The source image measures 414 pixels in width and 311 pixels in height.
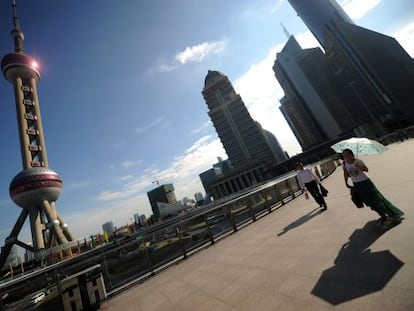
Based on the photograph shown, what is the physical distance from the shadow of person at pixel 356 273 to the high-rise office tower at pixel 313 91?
11127 centimetres

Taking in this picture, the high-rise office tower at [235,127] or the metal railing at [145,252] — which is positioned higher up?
the high-rise office tower at [235,127]

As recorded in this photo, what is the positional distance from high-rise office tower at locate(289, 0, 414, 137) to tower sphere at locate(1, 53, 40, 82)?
10093 centimetres

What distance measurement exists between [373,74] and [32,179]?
11175 centimetres

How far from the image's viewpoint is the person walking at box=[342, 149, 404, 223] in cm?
374

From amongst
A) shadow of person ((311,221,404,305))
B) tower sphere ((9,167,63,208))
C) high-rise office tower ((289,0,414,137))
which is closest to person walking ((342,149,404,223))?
shadow of person ((311,221,404,305))

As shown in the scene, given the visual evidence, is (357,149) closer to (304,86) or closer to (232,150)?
(232,150)

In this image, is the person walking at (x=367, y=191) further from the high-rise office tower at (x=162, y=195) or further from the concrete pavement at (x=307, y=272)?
the high-rise office tower at (x=162, y=195)

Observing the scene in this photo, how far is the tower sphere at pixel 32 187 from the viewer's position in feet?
143

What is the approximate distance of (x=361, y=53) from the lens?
8062cm

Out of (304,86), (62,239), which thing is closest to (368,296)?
(62,239)

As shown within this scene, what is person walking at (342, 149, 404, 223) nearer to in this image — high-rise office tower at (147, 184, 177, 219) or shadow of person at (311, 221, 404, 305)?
shadow of person at (311, 221, 404, 305)

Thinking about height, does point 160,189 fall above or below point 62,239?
above

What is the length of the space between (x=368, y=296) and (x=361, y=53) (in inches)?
4177

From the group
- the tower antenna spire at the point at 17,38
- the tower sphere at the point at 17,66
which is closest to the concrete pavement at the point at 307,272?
the tower sphere at the point at 17,66
